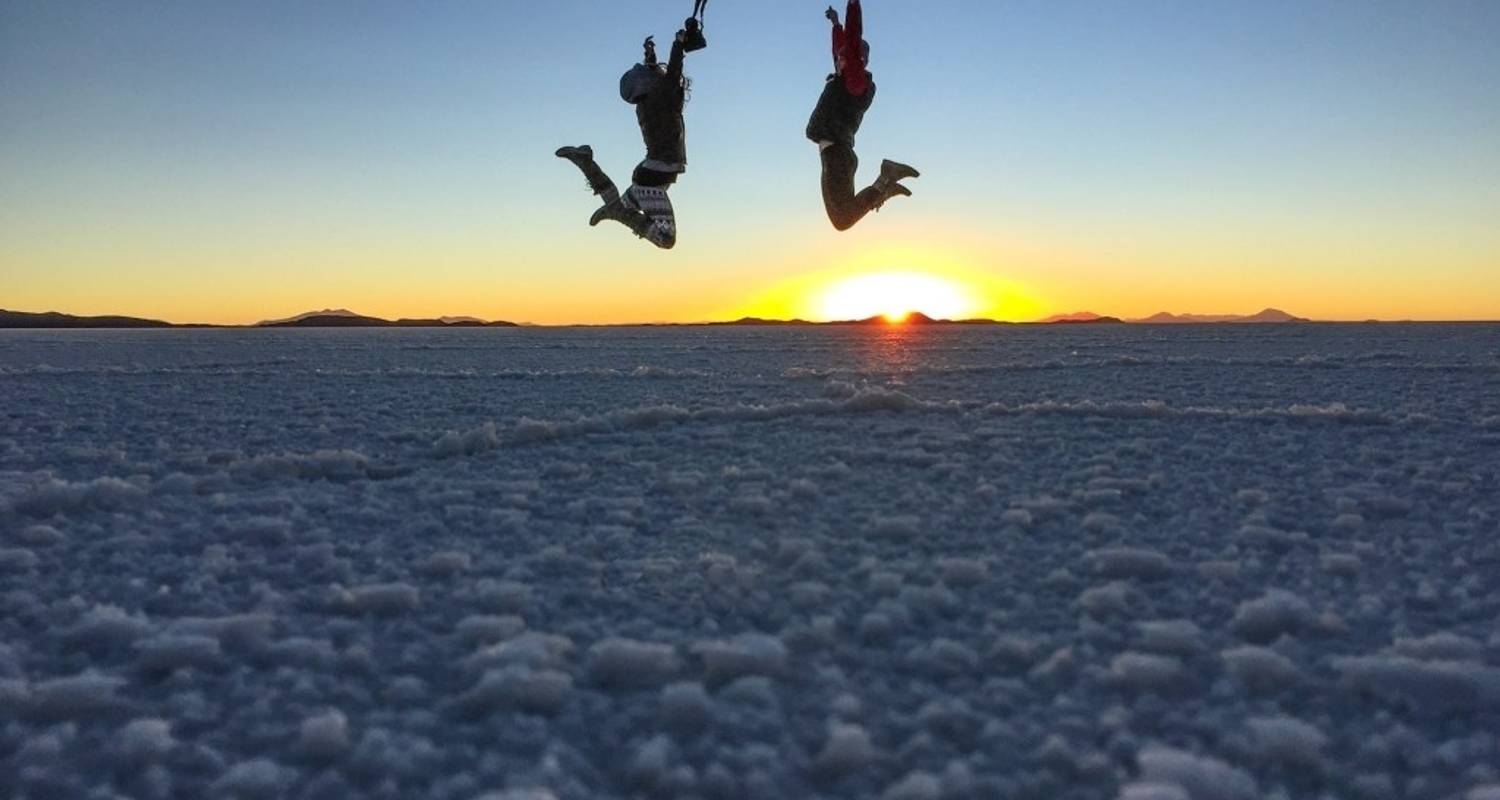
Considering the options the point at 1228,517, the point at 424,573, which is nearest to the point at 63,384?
the point at 424,573

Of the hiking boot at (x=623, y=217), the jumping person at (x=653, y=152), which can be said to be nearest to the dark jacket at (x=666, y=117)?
the jumping person at (x=653, y=152)

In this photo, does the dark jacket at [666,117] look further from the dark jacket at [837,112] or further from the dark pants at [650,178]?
the dark jacket at [837,112]

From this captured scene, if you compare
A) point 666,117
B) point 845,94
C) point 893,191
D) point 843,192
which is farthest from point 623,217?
point 893,191

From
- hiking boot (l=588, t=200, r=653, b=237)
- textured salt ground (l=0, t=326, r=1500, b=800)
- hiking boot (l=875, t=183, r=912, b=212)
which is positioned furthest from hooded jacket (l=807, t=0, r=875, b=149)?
textured salt ground (l=0, t=326, r=1500, b=800)

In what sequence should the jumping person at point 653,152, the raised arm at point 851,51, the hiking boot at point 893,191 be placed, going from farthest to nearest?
the hiking boot at point 893,191, the jumping person at point 653,152, the raised arm at point 851,51

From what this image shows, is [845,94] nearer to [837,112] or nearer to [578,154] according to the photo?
[837,112]

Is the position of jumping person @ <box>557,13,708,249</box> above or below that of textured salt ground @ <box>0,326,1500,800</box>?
above

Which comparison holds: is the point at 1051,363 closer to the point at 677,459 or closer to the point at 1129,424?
the point at 1129,424

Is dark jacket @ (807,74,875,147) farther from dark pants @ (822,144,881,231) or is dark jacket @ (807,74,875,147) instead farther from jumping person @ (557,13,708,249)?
jumping person @ (557,13,708,249)
